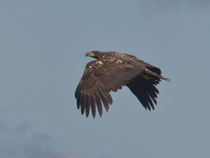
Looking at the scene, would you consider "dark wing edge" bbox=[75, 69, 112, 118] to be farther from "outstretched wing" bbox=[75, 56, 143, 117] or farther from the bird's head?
the bird's head

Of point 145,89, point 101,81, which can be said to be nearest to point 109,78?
point 101,81

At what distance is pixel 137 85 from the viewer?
30.2 m

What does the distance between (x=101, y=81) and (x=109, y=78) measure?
35cm

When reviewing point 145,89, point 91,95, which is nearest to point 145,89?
point 145,89

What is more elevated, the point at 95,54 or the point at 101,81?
the point at 95,54

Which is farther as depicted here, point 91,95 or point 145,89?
point 145,89

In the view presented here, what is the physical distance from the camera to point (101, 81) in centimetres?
2638

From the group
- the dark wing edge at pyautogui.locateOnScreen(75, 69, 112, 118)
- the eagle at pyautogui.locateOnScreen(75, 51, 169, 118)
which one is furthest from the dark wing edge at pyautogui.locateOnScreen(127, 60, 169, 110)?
the dark wing edge at pyautogui.locateOnScreen(75, 69, 112, 118)

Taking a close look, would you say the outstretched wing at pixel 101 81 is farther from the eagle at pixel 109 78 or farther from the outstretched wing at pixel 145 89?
the outstretched wing at pixel 145 89

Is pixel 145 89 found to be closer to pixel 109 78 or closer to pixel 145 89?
pixel 145 89

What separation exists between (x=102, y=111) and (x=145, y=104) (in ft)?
17.0

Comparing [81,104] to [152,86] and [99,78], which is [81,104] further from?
[152,86]

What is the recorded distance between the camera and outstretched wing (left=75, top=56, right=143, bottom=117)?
2577cm

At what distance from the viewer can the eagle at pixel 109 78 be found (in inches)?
1017
